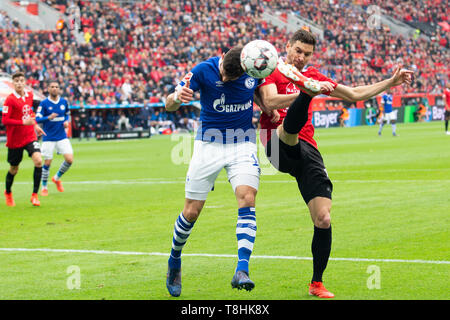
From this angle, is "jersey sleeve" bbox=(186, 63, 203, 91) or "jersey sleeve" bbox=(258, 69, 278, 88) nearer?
"jersey sleeve" bbox=(186, 63, 203, 91)

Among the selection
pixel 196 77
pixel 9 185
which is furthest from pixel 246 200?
pixel 9 185

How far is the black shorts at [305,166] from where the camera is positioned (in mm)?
6879

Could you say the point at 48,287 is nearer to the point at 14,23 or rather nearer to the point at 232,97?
the point at 232,97

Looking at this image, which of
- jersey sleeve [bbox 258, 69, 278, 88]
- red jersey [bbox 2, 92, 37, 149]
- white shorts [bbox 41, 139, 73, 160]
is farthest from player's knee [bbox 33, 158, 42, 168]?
jersey sleeve [bbox 258, 69, 278, 88]

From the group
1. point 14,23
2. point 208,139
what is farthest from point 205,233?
point 14,23

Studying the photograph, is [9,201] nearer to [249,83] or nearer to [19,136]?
[19,136]

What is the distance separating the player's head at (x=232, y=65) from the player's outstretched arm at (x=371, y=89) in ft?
3.01

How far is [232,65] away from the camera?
6910mm

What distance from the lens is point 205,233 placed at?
1044cm

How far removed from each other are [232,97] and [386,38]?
186ft

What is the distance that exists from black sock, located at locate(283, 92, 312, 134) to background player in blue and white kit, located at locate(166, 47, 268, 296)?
0.63 metres

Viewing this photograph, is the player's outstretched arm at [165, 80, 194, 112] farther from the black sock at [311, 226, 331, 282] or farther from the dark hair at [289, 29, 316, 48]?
the black sock at [311, 226, 331, 282]

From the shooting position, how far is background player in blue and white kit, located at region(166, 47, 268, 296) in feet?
22.7

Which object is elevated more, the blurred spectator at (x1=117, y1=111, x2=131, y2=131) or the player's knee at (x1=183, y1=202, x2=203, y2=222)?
the player's knee at (x1=183, y1=202, x2=203, y2=222)
